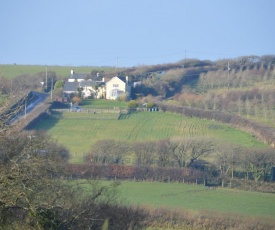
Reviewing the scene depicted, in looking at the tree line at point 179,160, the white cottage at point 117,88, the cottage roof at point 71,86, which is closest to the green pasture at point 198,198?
the tree line at point 179,160

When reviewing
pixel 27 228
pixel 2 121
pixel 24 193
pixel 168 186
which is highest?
pixel 2 121

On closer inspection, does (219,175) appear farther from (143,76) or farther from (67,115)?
(143,76)

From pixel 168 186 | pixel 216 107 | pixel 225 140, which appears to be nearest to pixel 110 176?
pixel 168 186

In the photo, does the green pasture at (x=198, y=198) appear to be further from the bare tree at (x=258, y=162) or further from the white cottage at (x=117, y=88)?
the white cottage at (x=117, y=88)

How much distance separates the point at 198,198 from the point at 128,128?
15.0m

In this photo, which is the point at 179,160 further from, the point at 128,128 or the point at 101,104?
the point at 101,104

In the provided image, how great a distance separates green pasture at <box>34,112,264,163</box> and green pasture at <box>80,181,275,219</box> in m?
6.28

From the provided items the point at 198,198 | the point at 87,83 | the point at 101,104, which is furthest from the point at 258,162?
the point at 87,83

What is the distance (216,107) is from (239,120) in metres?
5.40

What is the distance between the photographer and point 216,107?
40.8 metres

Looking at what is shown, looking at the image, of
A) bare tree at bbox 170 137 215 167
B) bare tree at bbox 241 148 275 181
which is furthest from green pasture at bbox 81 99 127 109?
bare tree at bbox 241 148 275 181

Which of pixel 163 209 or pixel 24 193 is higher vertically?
pixel 24 193

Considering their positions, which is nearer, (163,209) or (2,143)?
(2,143)

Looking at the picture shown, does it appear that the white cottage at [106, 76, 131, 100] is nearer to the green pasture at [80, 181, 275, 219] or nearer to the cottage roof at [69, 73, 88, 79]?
the cottage roof at [69, 73, 88, 79]
